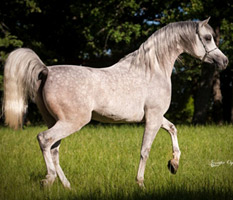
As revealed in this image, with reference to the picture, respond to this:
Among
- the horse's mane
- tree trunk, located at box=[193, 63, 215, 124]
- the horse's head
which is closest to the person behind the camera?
the horse's mane

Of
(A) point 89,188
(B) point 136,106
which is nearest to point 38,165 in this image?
(A) point 89,188

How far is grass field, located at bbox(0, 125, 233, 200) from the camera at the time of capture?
374cm

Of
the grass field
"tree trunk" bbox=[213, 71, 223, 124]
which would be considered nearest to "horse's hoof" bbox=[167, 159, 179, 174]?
the grass field

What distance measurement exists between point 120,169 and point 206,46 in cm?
259

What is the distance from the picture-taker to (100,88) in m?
4.09

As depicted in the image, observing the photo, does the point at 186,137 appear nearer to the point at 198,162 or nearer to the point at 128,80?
the point at 198,162

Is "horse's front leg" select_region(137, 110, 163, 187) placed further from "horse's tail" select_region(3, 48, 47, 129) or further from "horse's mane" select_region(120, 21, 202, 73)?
"horse's tail" select_region(3, 48, 47, 129)

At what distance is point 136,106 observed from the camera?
4383 millimetres

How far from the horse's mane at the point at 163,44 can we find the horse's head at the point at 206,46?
0.09 metres

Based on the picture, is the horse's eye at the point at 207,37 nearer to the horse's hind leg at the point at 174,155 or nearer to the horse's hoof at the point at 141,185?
the horse's hind leg at the point at 174,155

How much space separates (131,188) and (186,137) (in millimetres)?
5271

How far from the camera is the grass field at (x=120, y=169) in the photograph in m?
3.74

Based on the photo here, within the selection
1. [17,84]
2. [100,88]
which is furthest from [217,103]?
[17,84]

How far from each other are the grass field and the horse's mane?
1.80 metres
